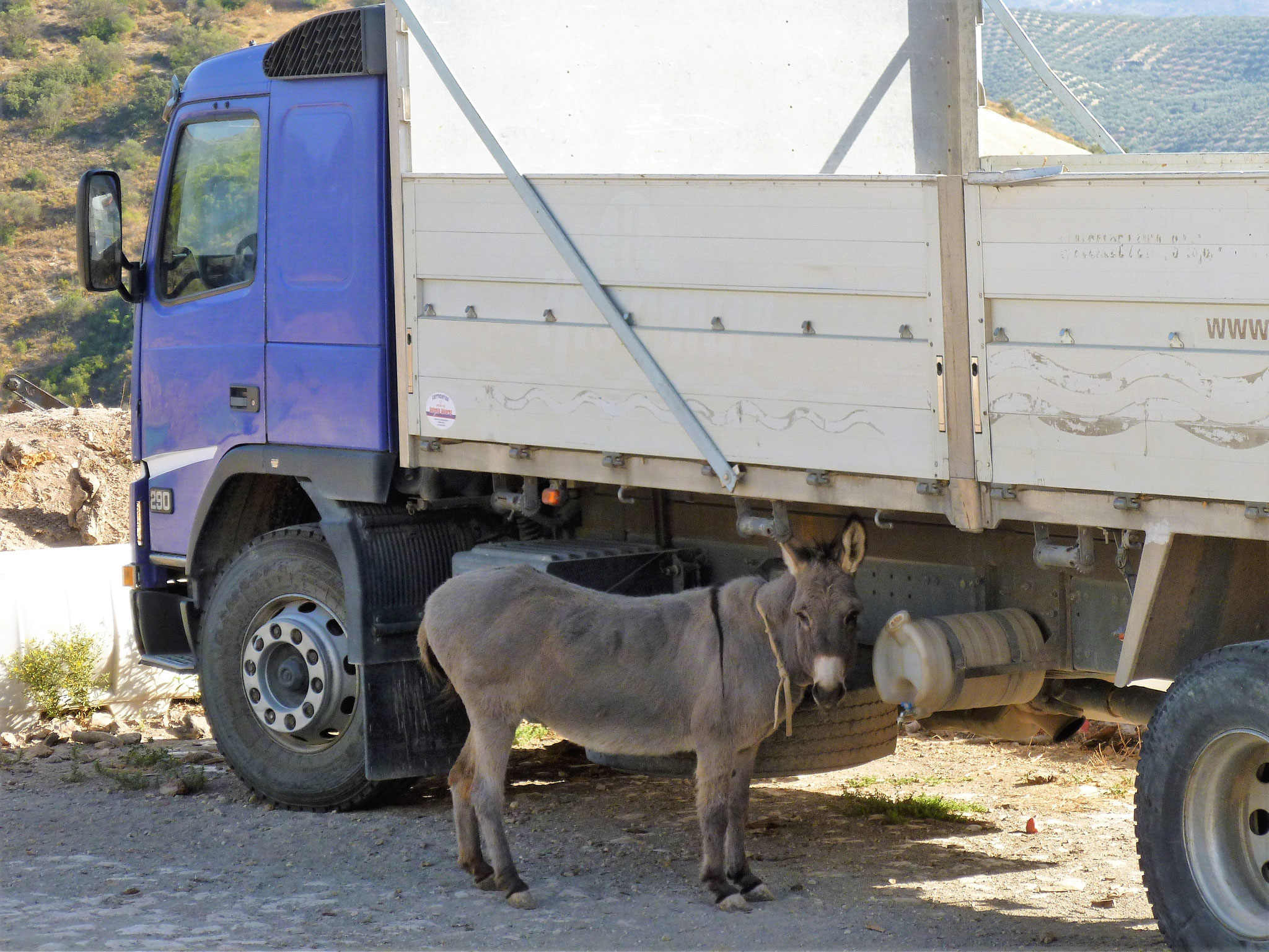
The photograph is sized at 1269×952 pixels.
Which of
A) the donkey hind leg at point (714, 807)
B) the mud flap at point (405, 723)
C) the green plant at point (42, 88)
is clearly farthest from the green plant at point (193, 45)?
the donkey hind leg at point (714, 807)

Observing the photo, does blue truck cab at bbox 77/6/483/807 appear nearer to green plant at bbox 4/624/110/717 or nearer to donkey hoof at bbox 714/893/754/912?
green plant at bbox 4/624/110/717

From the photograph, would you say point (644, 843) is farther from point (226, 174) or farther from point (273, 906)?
point (226, 174)

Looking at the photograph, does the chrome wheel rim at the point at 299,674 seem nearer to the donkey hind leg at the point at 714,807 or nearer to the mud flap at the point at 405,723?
the mud flap at the point at 405,723

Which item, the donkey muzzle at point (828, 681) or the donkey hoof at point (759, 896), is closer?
the donkey muzzle at point (828, 681)

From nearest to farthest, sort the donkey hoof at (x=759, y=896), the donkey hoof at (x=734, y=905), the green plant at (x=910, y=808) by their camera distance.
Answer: the donkey hoof at (x=734, y=905) < the donkey hoof at (x=759, y=896) < the green plant at (x=910, y=808)

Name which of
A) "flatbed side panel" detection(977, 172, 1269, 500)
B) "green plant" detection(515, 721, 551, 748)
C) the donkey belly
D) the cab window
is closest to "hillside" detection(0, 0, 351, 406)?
"green plant" detection(515, 721, 551, 748)

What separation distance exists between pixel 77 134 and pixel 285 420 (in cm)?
3267

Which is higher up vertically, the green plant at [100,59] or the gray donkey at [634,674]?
the green plant at [100,59]

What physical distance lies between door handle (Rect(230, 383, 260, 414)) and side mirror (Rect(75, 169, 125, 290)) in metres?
0.77

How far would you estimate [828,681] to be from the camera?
4.88m

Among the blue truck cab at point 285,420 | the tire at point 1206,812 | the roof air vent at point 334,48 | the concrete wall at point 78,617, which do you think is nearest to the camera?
the tire at point 1206,812

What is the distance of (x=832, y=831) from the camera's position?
636 cm

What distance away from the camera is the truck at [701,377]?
4215 mm

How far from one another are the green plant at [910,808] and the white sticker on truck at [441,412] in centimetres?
248
